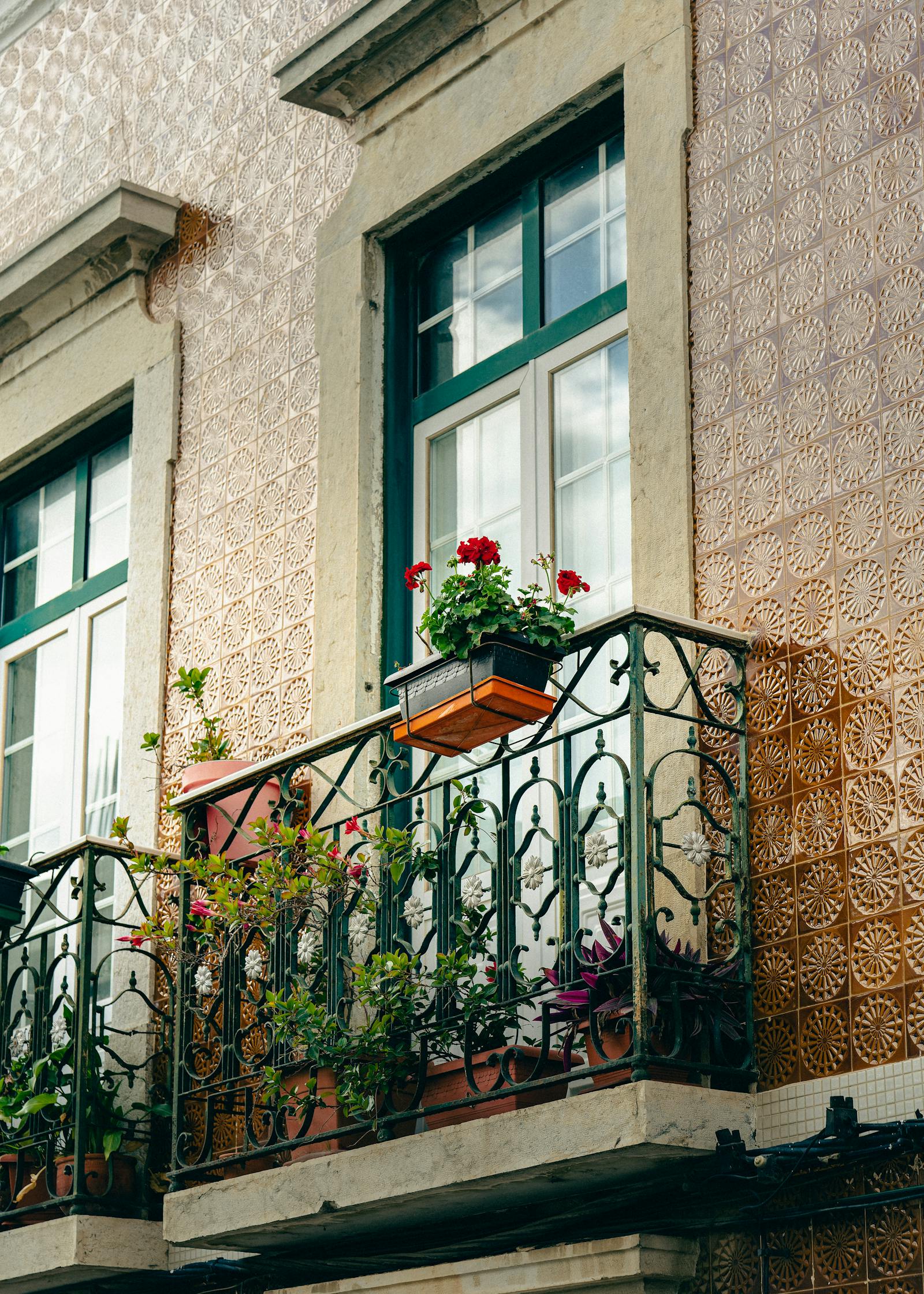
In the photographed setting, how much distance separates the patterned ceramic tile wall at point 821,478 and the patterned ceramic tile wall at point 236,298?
199 cm

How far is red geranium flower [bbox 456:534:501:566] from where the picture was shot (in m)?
6.46

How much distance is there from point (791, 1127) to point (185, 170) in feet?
16.9

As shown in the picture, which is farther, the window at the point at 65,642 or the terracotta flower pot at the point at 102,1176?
the window at the point at 65,642

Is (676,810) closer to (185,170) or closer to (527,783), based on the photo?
(527,783)

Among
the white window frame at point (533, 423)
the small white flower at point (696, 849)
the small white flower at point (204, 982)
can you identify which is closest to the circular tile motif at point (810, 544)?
the small white flower at point (696, 849)

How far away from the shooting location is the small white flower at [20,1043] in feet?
26.7

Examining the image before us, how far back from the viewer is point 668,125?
7262 millimetres

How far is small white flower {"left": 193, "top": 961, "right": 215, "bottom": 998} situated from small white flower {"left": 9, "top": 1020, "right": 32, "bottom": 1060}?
35.6 inches

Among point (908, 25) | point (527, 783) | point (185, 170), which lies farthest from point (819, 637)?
point (185, 170)

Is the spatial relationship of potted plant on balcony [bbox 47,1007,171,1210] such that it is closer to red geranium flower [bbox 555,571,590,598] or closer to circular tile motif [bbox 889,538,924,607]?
red geranium flower [bbox 555,571,590,598]

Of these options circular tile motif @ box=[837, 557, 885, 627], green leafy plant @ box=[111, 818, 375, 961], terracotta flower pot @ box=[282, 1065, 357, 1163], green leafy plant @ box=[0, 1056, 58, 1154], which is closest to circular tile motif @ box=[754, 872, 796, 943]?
circular tile motif @ box=[837, 557, 885, 627]

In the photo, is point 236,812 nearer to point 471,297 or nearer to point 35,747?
point 471,297

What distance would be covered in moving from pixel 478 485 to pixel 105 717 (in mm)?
2171

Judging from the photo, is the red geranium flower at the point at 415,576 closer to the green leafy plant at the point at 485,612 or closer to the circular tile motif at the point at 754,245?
the green leafy plant at the point at 485,612
